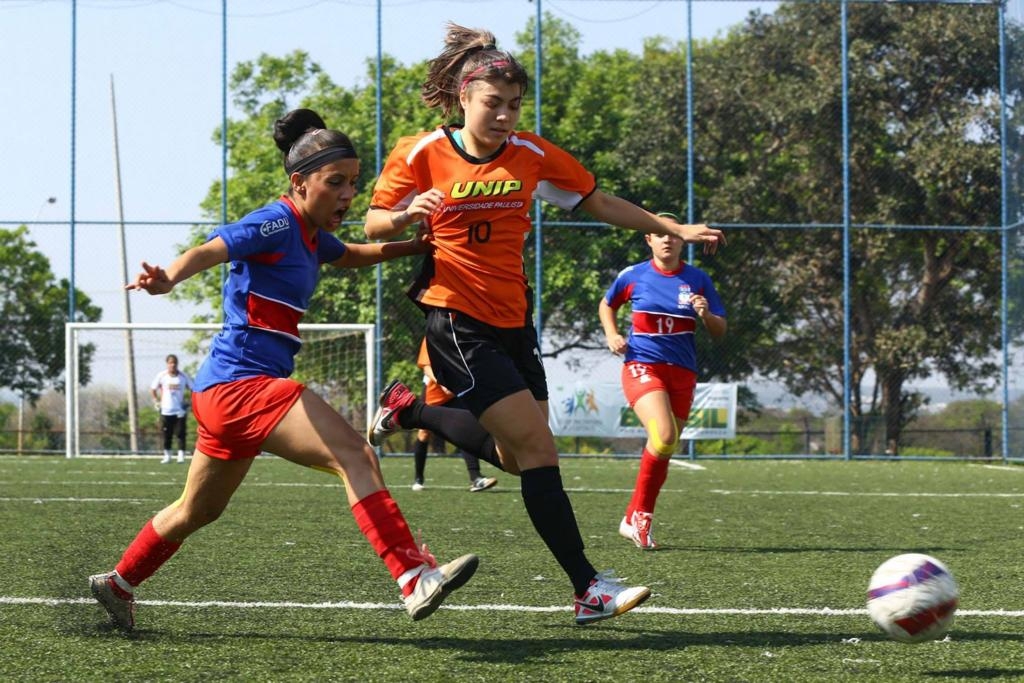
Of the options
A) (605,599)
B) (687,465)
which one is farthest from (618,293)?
(687,465)

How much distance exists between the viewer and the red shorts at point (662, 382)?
299 inches

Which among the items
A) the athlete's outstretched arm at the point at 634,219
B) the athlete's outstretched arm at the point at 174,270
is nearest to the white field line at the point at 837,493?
the athlete's outstretched arm at the point at 634,219

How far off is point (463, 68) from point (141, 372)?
20.3 m

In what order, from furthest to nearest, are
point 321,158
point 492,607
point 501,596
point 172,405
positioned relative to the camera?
point 172,405
point 501,596
point 492,607
point 321,158

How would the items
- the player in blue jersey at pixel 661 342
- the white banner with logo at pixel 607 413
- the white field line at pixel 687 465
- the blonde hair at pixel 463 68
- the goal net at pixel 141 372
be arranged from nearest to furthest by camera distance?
the blonde hair at pixel 463 68
the player in blue jersey at pixel 661 342
the white field line at pixel 687 465
the goal net at pixel 141 372
the white banner with logo at pixel 607 413

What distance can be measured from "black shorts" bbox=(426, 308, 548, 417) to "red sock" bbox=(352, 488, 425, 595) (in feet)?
2.43

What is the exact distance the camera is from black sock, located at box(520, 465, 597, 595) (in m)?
4.49

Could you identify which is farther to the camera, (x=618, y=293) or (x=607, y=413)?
(x=607, y=413)

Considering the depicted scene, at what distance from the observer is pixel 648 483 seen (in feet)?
23.9

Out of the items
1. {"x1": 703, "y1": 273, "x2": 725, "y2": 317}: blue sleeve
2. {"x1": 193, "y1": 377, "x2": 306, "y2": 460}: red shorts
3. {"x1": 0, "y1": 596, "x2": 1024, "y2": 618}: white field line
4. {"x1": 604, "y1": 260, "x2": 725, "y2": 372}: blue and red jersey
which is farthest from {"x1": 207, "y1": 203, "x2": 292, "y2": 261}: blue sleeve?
{"x1": 703, "y1": 273, "x2": 725, "y2": 317}: blue sleeve

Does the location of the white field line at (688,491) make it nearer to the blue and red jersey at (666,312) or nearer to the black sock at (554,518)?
the blue and red jersey at (666,312)

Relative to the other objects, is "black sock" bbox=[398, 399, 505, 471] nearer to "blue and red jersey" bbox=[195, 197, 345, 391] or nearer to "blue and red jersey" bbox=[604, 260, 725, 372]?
"blue and red jersey" bbox=[195, 197, 345, 391]

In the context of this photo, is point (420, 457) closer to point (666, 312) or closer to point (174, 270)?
point (666, 312)

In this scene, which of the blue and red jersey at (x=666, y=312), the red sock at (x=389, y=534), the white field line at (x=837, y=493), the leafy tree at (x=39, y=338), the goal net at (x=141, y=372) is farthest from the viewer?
the leafy tree at (x=39, y=338)
